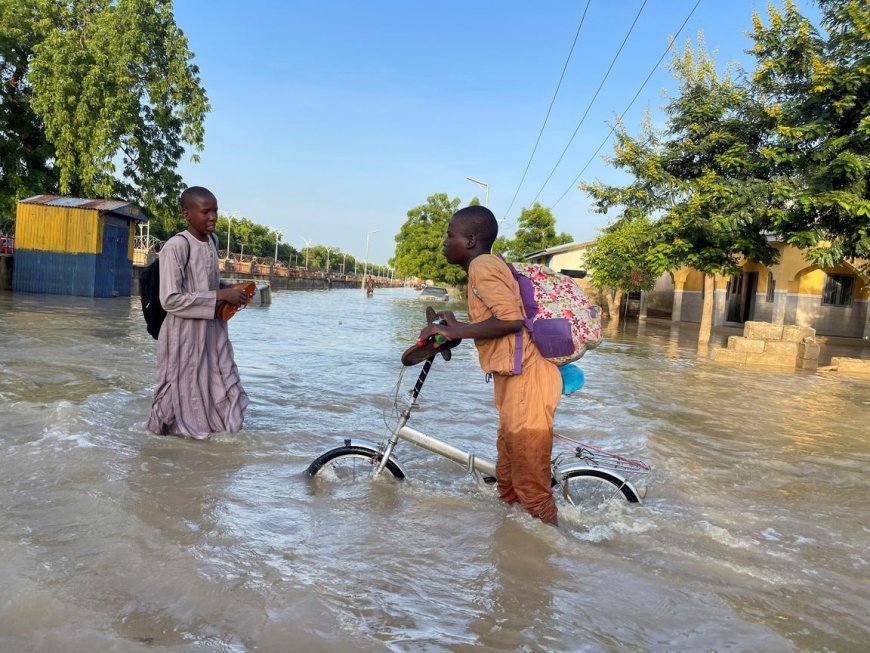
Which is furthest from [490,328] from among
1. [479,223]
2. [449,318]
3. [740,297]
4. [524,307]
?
[740,297]

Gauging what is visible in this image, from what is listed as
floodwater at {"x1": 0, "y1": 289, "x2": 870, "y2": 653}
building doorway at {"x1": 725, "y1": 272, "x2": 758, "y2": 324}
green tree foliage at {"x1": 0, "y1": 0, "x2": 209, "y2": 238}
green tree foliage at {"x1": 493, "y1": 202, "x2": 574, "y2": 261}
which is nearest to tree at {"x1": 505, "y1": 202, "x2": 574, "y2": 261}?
green tree foliage at {"x1": 493, "y1": 202, "x2": 574, "y2": 261}

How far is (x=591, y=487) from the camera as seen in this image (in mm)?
3682

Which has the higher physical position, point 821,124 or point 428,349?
point 821,124

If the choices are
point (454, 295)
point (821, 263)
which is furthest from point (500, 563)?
point (454, 295)

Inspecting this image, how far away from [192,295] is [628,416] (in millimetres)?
Result: 4763

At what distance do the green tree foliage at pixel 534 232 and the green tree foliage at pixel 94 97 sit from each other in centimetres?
2468

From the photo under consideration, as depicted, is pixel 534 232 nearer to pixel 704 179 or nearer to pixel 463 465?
pixel 704 179

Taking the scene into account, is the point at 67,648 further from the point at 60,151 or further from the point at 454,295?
the point at 454,295

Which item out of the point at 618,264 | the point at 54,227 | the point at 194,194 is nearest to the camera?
the point at 194,194

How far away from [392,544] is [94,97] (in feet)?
73.1

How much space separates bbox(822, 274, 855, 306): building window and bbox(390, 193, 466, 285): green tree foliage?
28695 mm

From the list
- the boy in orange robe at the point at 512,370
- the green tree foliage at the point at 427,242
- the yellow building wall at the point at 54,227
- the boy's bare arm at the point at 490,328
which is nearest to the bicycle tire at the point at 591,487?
the boy in orange robe at the point at 512,370

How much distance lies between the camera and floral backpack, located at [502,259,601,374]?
3062mm

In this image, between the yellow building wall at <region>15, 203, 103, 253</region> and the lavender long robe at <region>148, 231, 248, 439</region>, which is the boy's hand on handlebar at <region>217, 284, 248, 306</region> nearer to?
the lavender long robe at <region>148, 231, 248, 439</region>
